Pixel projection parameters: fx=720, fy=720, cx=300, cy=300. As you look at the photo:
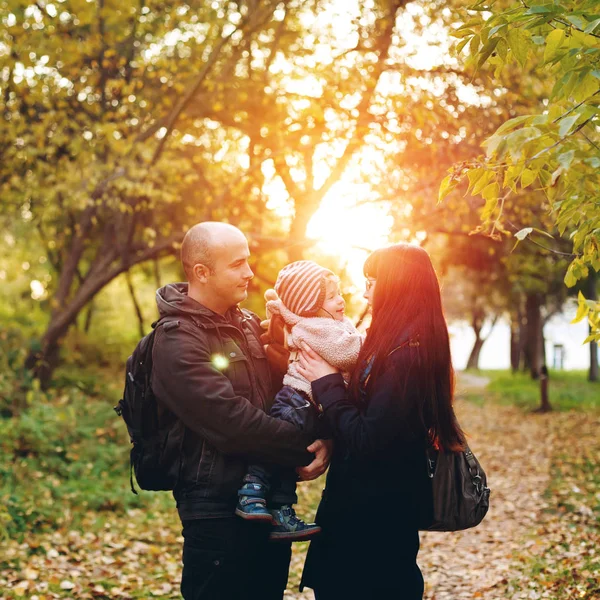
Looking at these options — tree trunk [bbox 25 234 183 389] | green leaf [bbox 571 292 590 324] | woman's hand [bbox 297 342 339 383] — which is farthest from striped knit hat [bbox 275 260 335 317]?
tree trunk [bbox 25 234 183 389]

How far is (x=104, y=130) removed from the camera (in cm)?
1105

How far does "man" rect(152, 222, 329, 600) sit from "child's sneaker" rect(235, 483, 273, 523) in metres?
0.07

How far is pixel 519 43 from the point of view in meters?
3.09

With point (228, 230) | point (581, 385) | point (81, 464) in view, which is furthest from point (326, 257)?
point (581, 385)

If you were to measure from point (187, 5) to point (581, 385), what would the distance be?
17679 mm

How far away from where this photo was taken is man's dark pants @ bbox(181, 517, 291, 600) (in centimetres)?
292

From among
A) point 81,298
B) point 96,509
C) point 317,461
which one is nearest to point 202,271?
point 317,461

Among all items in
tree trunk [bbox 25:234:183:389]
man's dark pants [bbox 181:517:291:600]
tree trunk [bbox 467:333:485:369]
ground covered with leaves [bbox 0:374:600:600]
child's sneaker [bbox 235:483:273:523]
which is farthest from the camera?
tree trunk [bbox 467:333:485:369]

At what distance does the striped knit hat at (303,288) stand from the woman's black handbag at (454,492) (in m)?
0.80

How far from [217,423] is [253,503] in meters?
0.36

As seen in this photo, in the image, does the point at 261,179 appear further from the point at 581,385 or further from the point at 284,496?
the point at 581,385

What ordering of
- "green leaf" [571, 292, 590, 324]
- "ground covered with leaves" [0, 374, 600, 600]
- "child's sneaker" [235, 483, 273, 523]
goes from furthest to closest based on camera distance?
"ground covered with leaves" [0, 374, 600, 600] < "green leaf" [571, 292, 590, 324] < "child's sneaker" [235, 483, 273, 523]

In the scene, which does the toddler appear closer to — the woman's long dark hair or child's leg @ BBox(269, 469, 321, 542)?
child's leg @ BBox(269, 469, 321, 542)

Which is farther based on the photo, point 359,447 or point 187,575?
point 187,575
